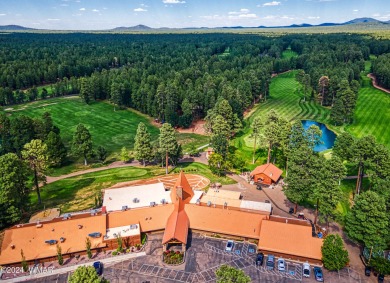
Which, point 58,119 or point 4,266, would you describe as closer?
point 4,266

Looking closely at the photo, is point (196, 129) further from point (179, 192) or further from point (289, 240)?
point (289, 240)

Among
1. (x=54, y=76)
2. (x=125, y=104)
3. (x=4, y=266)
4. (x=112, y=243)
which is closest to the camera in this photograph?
(x=4, y=266)

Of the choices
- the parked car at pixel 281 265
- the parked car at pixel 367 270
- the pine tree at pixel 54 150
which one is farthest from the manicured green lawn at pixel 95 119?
the parked car at pixel 367 270

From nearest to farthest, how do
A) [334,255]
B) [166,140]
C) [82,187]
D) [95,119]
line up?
1. [334,255]
2. [82,187]
3. [166,140]
4. [95,119]

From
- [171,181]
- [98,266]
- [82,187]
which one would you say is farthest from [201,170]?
[98,266]

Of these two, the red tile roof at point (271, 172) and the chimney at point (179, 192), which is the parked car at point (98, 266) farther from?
the red tile roof at point (271, 172)

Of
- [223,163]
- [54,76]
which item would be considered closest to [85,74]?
[54,76]

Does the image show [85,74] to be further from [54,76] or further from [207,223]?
[207,223]
